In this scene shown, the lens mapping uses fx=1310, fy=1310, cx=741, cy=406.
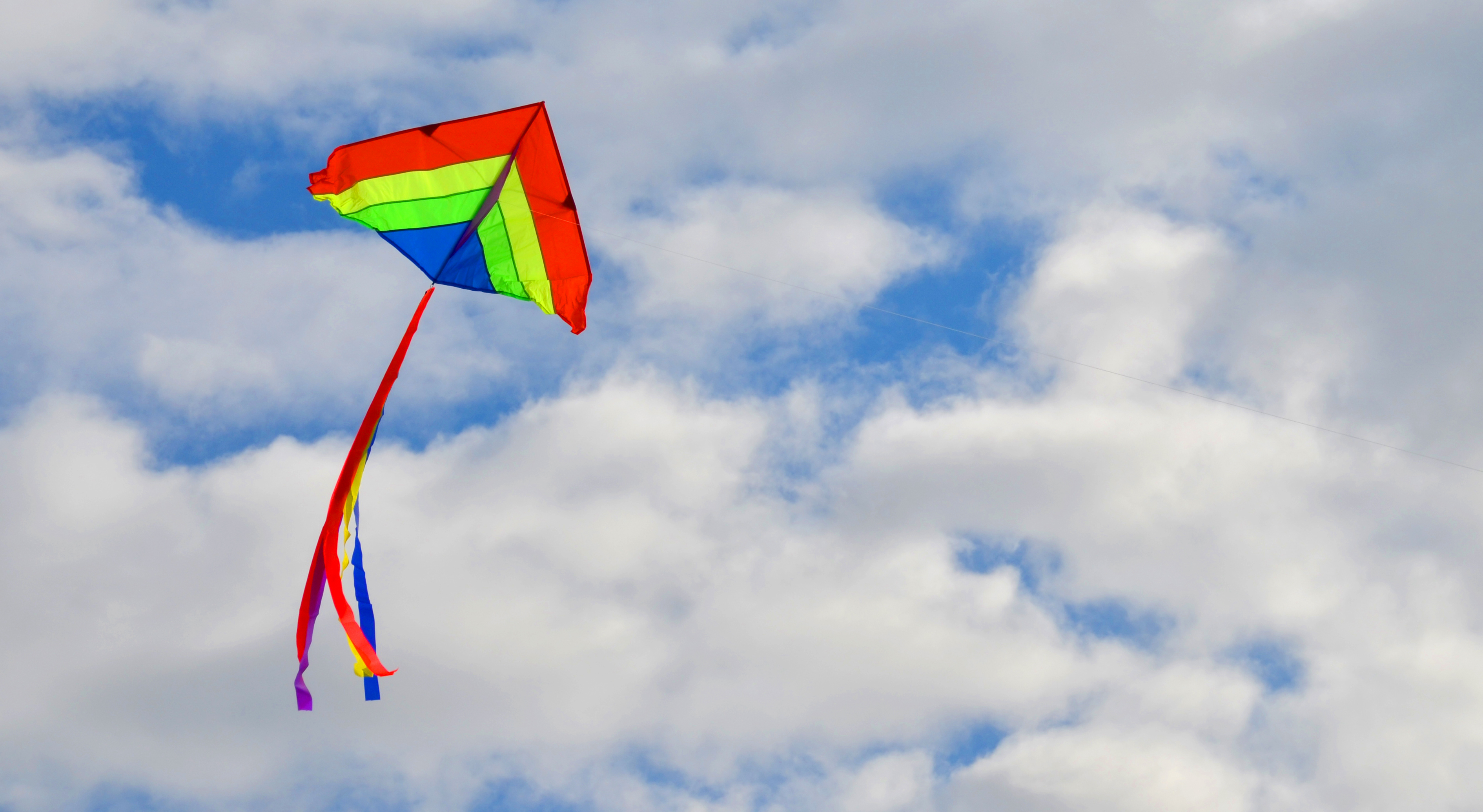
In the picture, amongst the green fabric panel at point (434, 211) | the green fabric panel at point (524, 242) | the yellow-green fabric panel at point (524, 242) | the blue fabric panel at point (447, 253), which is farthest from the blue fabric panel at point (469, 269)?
the yellow-green fabric panel at point (524, 242)

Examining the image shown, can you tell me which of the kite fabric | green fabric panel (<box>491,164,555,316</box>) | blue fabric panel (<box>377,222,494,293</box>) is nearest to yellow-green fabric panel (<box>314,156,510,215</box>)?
the kite fabric

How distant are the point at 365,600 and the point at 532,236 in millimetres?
9179

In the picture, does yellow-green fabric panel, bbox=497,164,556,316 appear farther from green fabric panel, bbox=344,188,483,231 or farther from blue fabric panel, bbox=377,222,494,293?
blue fabric panel, bbox=377,222,494,293

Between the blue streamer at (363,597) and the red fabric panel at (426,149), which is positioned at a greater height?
the red fabric panel at (426,149)

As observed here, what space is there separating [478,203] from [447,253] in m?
1.38

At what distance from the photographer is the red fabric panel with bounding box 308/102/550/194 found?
30297 mm

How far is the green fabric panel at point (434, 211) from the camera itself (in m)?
30.7

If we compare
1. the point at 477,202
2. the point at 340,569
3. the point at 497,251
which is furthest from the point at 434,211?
the point at 340,569

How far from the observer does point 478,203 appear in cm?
3077

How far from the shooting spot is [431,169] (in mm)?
30828

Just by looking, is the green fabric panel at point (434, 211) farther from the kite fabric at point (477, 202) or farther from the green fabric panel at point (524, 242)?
the green fabric panel at point (524, 242)

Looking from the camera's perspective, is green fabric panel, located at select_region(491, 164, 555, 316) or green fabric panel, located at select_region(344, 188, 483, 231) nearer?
green fabric panel, located at select_region(491, 164, 555, 316)

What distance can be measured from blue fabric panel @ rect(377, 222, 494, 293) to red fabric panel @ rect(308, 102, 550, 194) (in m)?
1.49

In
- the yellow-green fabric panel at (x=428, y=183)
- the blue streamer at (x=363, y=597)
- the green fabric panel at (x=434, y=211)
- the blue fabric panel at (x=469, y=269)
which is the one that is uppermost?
the yellow-green fabric panel at (x=428, y=183)
